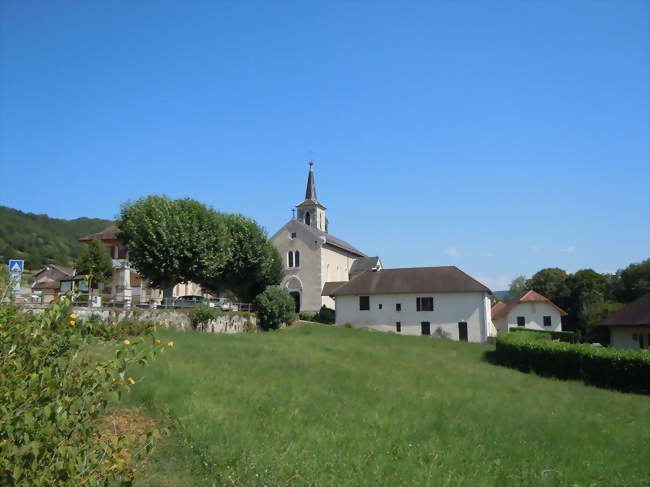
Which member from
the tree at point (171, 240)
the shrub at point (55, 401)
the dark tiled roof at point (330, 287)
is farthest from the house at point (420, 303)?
the shrub at point (55, 401)

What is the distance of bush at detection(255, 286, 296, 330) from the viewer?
40.0 metres

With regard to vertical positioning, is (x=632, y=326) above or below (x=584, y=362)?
above

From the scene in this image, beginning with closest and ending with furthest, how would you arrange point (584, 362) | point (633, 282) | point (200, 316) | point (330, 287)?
1. point (584, 362)
2. point (200, 316)
3. point (330, 287)
4. point (633, 282)

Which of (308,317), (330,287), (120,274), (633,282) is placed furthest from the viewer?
(633,282)

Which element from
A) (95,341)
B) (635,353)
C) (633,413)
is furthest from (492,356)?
(95,341)

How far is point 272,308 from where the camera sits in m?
39.9

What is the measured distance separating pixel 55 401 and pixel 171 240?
115ft

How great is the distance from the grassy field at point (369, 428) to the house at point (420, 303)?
24.1m

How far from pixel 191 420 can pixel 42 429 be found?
7.34m

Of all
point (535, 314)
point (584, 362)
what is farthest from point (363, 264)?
point (584, 362)

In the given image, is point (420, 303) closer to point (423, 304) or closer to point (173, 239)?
point (423, 304)

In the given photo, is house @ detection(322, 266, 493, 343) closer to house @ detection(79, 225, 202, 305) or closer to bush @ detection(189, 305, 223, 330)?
bush @ detection(189, 305, 223, 330)

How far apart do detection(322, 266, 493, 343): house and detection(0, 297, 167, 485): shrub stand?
43199mm

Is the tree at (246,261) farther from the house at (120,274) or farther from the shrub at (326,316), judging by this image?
the shrub at (326,316)
